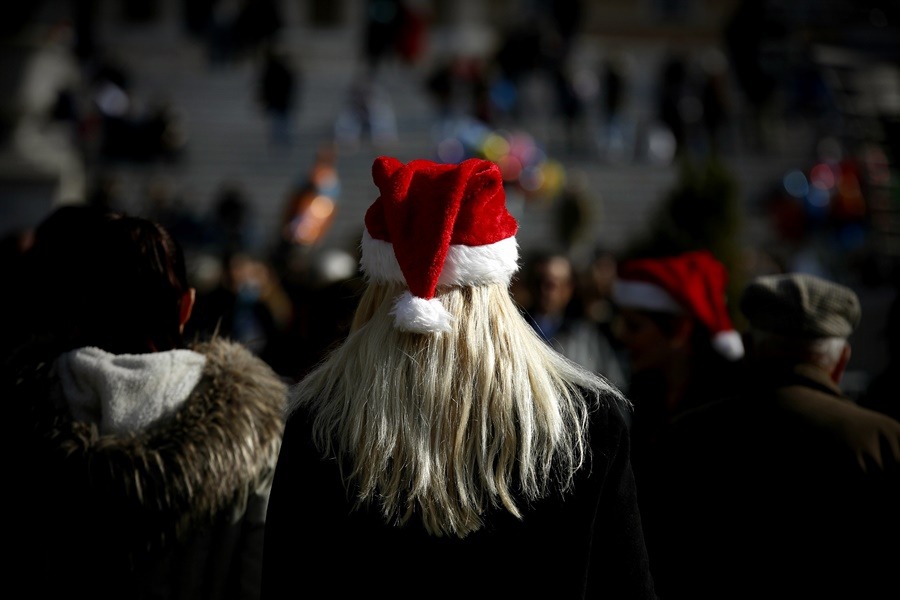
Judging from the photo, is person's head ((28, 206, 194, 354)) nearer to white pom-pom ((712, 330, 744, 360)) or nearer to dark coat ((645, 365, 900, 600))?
dark coat ((645, 365, 900, 600))

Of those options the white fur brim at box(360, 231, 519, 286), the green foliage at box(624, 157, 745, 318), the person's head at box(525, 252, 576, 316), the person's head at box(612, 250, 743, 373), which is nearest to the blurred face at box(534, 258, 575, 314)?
the person's head at box(525, 252, 576, 316)

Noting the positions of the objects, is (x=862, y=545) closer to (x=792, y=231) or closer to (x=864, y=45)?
(x=792, y=231)

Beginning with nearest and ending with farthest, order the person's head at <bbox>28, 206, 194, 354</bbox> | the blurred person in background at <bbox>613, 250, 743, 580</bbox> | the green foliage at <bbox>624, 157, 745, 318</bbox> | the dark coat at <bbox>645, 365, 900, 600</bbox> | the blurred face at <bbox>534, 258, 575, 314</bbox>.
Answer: the person's head at <bbox>28, 206, 194, 354</bbox>, the dark coat at <bbox>645, 365, 900, 600</bbox>, the blurred person in background at <bbox>613, 250, 743, 580</bbox>, the blurred face at <bbox>534, 258, 575, 314</bbox>, the green foliage at <bbox>624, 157, 745, 318</bbox>

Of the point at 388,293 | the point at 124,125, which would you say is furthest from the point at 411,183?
the point at 124,125

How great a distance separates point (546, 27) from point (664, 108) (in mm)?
6335

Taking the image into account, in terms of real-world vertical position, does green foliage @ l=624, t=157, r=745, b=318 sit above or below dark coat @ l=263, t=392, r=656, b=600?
below

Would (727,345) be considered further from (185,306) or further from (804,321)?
(185,306)

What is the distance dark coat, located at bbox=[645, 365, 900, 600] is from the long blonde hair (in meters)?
1.04

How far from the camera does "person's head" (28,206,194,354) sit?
244 centimetres

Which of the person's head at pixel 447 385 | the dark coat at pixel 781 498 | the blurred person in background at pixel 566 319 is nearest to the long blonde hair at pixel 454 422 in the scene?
the person's head at pixel 447 385

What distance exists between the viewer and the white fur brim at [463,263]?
6.24 feet

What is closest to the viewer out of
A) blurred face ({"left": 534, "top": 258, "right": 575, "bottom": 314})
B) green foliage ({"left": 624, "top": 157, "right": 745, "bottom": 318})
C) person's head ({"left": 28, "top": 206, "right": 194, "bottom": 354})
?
person's head ({"left": 28, "top": 206, "right": 194, "bottom": 354})

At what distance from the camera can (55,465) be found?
2293 millimetres

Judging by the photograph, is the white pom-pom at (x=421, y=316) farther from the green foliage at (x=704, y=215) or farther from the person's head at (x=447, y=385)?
the green foliage at (x=704, y=215)
